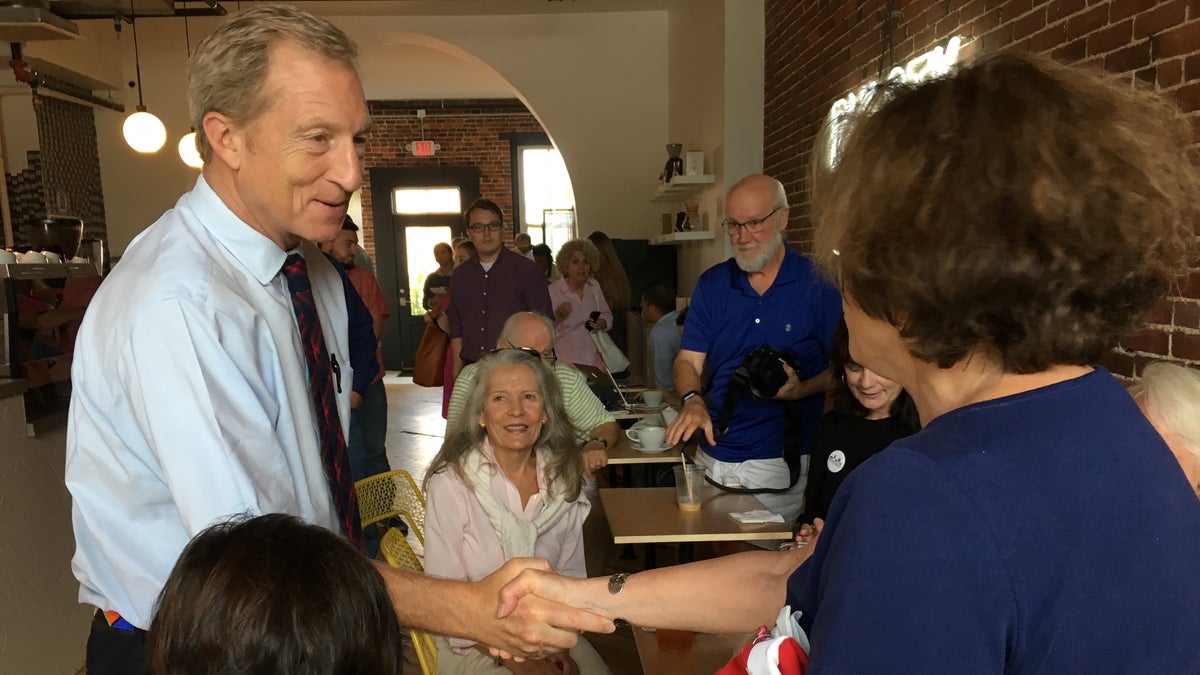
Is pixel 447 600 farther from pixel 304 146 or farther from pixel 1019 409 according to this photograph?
pixel 1019 409

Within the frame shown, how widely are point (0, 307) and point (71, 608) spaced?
4.24ft

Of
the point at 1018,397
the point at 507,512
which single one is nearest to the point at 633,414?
the point at 507,512

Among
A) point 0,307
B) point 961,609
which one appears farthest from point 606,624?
point 0,307

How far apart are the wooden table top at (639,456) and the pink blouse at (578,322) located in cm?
188

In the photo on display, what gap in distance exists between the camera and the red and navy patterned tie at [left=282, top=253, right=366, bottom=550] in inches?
50.7

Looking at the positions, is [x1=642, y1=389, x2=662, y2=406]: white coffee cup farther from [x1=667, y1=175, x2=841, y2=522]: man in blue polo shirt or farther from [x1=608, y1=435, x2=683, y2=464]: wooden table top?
[x1=667, y1=175, x2=841, y2=522]: man in blue polo shirt

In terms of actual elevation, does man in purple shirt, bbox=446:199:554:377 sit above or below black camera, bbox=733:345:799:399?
above

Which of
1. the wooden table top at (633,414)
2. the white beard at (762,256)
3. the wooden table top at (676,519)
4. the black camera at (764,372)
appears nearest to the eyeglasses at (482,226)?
the wooden table top at (633,414)

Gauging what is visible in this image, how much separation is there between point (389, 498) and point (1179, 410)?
2.39 metres

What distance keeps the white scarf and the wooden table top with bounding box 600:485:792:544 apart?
0.74 ft

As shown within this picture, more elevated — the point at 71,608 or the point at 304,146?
the point at 304,146

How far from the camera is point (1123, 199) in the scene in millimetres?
654

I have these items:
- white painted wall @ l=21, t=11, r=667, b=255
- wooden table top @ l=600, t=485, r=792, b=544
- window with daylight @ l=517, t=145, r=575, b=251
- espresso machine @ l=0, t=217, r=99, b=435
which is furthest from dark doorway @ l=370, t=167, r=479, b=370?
wooden table top @ l=600, t=485, r=792, b=544

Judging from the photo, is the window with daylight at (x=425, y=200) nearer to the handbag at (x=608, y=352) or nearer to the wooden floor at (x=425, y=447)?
the wooden floor at (x=425, y=447)
